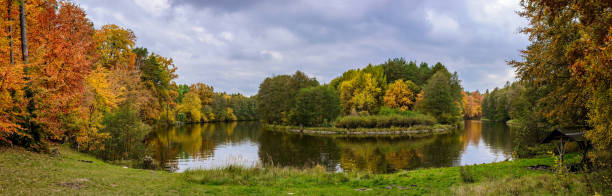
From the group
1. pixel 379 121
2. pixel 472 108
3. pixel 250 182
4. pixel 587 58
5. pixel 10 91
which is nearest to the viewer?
pixel 587 58

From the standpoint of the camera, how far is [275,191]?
9523mm

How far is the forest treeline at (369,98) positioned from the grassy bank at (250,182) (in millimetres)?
37973

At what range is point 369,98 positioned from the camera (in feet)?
194

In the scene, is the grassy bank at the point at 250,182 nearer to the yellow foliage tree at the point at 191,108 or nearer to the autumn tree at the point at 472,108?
the yellow foliage tree at the point at 191,108

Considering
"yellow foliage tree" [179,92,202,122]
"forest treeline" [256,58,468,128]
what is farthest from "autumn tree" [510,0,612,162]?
"yellow foliage tree" [179,92,202,122]

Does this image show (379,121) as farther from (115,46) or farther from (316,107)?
(115,46)

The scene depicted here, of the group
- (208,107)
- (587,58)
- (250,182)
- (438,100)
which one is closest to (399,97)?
→ (438,100)

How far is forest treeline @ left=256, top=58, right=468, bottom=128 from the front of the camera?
176ft

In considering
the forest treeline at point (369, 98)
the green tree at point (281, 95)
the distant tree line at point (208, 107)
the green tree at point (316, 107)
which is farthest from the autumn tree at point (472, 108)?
the distant tree line at point (208, 107)

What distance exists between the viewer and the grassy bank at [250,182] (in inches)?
306

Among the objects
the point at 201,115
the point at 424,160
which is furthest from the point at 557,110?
the point at 201,115

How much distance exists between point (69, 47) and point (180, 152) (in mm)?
13594

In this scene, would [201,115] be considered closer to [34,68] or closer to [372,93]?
[372,93]

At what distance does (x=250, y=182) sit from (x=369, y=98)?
1967 inches
